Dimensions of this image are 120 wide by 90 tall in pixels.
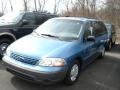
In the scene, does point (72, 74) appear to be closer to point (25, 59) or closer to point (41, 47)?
point (41, 47)

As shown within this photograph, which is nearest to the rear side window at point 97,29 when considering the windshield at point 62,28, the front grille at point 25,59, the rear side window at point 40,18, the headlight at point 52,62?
the windshield at point 62,28

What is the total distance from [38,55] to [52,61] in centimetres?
36

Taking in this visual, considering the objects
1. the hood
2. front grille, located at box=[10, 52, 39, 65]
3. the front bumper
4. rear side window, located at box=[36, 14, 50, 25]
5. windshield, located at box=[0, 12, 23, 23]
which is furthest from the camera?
rear side window, located at box=[36, 14, 50, 25]

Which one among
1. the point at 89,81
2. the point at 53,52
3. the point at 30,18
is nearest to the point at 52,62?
the point at 53,52

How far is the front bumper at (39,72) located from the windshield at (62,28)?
1417 millimetres

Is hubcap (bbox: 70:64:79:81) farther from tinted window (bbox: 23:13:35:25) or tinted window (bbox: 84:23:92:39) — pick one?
tinted window (bbox: 23:13:35:25)

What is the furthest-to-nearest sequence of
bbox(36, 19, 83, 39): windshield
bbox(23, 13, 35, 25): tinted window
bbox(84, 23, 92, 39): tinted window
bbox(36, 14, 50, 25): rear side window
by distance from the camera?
bbox(36, 14, 50, 25): rear side window, bbox(23, 13, 35, 25): tinted window, bbox(84, 23, 92, 39): tinted window, bbox(36, 19, 83, 39): windshield

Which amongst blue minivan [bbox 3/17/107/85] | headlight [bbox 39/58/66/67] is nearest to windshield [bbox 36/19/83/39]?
blue minivan [bbox 3/17/107/85]

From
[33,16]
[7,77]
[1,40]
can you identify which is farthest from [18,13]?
[7,77]

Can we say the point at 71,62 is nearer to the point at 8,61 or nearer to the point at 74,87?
the point at 74,87

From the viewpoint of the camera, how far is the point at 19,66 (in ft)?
14.9

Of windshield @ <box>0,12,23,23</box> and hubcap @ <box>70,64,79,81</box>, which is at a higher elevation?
windshield @ <box>0,12,23,23</box>

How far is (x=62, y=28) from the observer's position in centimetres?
604

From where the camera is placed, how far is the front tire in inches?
196
